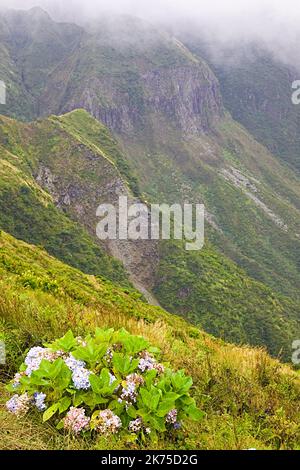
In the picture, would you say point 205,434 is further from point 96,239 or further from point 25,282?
point 96,239

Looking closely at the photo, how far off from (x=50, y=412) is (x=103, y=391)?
1.72ft

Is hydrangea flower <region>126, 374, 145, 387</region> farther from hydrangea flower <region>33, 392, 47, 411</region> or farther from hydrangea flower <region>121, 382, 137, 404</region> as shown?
hydrangea flower <region>33, 392, 47, 411</region>

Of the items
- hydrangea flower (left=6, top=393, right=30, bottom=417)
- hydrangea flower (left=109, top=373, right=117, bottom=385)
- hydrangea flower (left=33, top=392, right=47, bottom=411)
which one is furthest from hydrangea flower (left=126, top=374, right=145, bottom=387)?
hydrangea flower (left=6, top=393, right=30, bottom=417)

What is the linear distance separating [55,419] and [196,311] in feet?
412

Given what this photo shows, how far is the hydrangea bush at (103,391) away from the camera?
4328mm

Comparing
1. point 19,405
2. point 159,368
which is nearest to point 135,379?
point 159,368

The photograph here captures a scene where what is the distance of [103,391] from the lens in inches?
176

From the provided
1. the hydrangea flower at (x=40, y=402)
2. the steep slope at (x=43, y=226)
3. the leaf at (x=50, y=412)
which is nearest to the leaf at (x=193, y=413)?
the leaf at (x=50, y=412)

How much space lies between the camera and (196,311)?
420ft

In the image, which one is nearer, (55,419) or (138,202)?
(55,419)

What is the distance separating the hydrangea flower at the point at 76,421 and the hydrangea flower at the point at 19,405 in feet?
1.52

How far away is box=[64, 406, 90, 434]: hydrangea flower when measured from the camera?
4.31 m

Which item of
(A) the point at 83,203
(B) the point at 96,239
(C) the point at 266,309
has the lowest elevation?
(C) the point at 266,309
